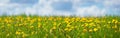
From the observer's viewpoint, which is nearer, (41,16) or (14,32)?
(14,32)

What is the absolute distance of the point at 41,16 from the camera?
12492mm

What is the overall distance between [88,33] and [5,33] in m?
2.24

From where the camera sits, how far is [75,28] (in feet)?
29.0

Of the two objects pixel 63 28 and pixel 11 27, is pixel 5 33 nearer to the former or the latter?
pixel 11 27

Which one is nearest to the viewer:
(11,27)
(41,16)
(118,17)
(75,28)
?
(75,28)

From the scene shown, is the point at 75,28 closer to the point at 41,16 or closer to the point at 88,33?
the point at 88,33

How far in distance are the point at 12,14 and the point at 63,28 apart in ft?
15.4

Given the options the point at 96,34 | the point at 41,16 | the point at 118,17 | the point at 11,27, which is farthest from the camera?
the point at 41,16

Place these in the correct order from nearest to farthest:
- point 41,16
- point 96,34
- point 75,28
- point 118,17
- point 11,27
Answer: point 96,34, point 75,28, point 11,27, point 118,17, point 41,16

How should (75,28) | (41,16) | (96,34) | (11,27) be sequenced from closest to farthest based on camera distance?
(96,34) < (75,28) < (11,27) < (41,16)

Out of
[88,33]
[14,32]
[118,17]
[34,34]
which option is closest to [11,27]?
[14,32]

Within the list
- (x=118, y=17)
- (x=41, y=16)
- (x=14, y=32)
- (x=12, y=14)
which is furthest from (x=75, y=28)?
(x=12, y=14)

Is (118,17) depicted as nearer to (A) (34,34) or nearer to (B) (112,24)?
(B) (112,24)

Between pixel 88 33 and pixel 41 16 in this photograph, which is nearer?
pixel 88 33
